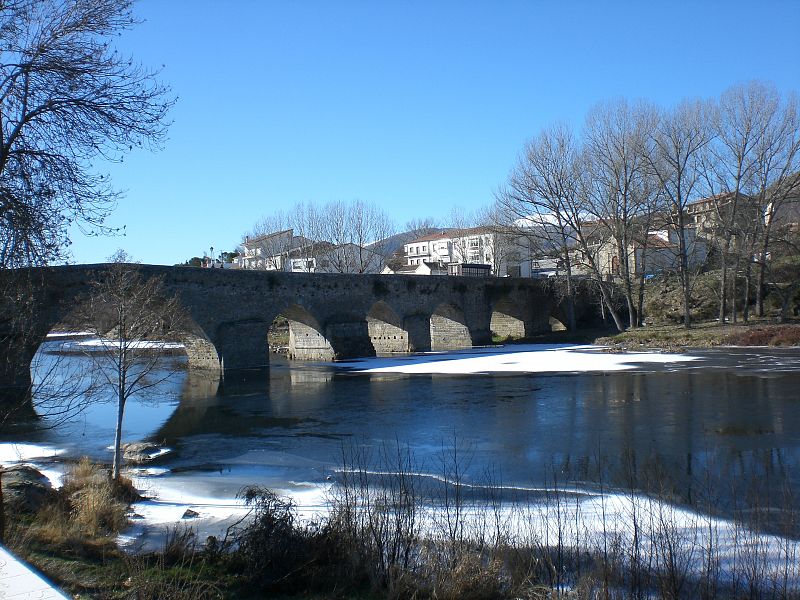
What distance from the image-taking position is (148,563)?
5957mm

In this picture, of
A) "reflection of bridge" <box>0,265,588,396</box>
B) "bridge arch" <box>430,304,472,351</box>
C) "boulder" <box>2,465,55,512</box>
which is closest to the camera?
"boulder" <box>2,465,55,512</box>

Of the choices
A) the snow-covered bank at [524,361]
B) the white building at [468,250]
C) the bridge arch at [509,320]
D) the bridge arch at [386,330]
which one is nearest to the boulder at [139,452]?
the snow-covered bank at [524,361]

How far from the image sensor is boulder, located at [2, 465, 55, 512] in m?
8.09

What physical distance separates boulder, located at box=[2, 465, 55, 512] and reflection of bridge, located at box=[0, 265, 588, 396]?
1113 cm

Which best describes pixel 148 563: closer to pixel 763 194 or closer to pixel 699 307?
pixel 763 194

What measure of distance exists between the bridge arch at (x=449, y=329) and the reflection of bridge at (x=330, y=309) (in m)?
0.06

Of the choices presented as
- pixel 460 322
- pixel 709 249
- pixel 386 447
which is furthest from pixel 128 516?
pixel 709 249

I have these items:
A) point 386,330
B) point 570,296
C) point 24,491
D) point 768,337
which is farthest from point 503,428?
point 570,296

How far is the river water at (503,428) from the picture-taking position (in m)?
10.0

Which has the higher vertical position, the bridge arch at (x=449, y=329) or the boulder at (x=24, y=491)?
the bridge arch at (x=449, y=329)

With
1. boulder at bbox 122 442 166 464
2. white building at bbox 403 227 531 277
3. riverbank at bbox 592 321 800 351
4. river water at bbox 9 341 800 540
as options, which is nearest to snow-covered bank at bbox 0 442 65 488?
river water at bbox 9 341 800 540

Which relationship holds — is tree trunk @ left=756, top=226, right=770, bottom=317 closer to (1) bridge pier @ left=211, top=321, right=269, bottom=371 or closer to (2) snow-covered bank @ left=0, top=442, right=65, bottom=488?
(1) bridge pier @ left=211, top=321, right=269, bottom=371

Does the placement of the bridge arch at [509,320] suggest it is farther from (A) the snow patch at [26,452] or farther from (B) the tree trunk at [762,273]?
(A) the snow patch at [26,452]

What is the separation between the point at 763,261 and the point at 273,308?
80.1 feet
